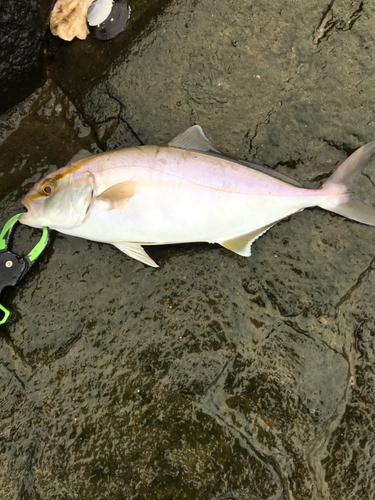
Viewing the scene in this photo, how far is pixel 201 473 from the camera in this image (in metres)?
1.95

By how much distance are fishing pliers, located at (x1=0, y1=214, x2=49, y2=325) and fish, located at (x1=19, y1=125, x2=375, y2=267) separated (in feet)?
0.53

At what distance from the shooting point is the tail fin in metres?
2.01

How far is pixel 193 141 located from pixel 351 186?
0.98 m

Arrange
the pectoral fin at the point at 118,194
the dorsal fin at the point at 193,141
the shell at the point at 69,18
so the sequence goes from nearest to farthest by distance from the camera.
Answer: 1. the pectoral fin at the point at 118,194
2. the dorsal fin at the point at 193,141
3. the shell at the point at 69,18

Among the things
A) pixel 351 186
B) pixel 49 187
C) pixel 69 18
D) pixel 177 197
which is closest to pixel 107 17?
pixel 69 18

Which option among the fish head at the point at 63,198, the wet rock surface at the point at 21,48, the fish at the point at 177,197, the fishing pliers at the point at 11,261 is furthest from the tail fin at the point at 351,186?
the wet rock surface at the point at 21,48

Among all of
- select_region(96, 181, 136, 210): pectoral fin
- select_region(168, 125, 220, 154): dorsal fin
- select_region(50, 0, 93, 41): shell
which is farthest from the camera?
select_region(50, 0, 93, 41): shell

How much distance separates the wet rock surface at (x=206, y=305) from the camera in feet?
6.49

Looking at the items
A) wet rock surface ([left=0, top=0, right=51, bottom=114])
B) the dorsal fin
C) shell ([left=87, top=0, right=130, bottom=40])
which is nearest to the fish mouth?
wet rock surface ([left=0, top=0, right=51, bottom=114])

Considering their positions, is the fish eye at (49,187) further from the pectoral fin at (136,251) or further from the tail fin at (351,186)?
the tail fin at (351,186)

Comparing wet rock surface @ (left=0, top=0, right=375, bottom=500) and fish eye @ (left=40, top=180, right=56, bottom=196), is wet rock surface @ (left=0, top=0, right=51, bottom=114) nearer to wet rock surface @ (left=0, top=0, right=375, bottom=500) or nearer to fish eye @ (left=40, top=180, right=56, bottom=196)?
wet rock surface @ (left=0, top=0, right=375, bottom=500)

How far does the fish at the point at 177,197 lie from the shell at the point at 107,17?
3.02 feet

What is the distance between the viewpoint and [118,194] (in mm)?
1897

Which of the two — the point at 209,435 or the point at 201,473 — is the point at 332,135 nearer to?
the point at 209,435
